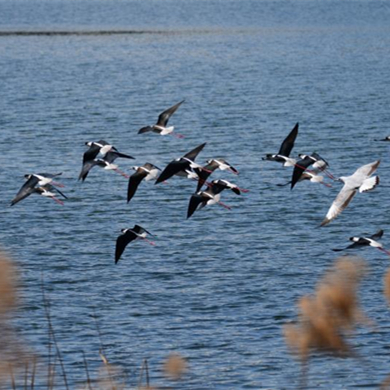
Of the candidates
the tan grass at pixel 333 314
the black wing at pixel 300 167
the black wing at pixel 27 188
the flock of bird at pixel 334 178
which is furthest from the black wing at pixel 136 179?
the tan grass at pixel 333 314

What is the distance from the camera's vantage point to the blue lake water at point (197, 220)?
2052 cm

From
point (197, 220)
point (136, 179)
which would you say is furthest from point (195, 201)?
point (197, 220)

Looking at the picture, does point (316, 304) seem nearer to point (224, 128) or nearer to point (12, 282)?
point (12, 282)

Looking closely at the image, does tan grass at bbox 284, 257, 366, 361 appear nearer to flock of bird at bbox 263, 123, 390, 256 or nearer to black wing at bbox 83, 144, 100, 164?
flock of bird at bbox 263, 123, 390, 256

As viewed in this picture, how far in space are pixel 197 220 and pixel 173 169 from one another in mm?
12518

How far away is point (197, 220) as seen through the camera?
107 feet

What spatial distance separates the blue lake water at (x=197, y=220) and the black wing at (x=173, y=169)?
3.10m

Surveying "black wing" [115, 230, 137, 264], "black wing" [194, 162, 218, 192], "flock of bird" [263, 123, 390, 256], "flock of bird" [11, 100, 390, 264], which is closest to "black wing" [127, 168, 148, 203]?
"flock of bird" [11, 100, 390, 264]

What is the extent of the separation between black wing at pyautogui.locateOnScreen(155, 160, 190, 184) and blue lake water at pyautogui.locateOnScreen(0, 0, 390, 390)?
310 centimetres

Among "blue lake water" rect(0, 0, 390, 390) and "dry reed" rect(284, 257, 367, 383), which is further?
"blue lake water" rect(0, 0, 390, 390)

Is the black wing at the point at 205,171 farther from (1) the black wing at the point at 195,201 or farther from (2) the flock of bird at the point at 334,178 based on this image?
(2) the flock of bird at the point at 334,178

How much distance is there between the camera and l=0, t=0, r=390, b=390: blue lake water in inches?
808

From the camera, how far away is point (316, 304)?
6.77 metres

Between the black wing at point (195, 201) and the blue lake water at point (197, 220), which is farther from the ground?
the black wing at point (195, 201)
